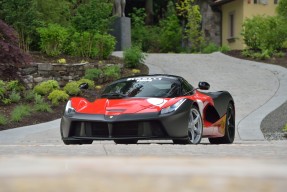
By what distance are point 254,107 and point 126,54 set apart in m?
5.61

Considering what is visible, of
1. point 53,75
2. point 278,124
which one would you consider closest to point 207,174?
point 278,124

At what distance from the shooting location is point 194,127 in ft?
27.0

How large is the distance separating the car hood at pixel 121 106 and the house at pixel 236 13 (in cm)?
2165

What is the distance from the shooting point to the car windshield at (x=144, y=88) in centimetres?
862

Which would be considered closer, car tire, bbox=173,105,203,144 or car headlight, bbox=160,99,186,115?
car headlight, bbox=160,99,186,115

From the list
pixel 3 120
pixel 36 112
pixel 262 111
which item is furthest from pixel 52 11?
pixel 262 111

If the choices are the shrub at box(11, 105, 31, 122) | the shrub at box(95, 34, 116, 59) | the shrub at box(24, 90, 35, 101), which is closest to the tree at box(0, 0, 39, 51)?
the shrub at box(95, 34, 116, 59)

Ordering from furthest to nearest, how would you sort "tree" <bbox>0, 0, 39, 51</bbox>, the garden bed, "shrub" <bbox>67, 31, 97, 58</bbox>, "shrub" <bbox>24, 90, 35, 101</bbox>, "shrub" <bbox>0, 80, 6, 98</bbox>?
1. "shrub" <bbox>67, 31, 97, 58</bbox>
2. "tree" <bbox>0, 0, 39, 51</bbox>
3. "shrub" <bbox>24, 90, 35, 101</bbox>
4. "shrub" <bbox>0, 80, 6, 98</bbox>
5. the garden bed

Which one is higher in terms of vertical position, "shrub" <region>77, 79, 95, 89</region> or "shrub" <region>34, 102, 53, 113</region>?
"shrub" <region>77, 79, 95, 89</region>

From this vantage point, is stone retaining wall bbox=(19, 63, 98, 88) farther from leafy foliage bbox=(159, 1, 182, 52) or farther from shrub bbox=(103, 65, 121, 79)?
leafy foliage bbox=(159, 1, 182, 52)

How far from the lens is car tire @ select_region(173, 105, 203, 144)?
8.06m

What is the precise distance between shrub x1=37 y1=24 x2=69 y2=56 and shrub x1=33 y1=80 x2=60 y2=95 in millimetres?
2457

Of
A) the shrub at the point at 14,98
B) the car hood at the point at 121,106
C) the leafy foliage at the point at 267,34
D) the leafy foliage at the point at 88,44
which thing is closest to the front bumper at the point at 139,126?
the car hood at the point at 121,106

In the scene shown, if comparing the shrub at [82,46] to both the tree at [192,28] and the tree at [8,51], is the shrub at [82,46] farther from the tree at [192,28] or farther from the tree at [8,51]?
the tree at [192,28]
